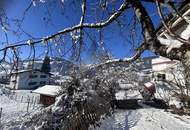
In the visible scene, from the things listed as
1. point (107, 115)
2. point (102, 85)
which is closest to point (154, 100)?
point (102, 85)

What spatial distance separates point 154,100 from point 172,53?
19.1m

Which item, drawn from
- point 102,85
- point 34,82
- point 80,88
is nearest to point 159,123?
point 80,88

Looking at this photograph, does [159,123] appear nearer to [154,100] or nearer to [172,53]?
[172,53]

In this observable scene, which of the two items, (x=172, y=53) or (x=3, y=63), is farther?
(x=3, y=63)

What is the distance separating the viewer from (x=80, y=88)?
1072 centimetres

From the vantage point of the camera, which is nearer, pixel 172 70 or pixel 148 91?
pixel 172 70

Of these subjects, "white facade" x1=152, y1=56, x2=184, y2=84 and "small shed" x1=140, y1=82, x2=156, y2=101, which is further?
"small shed" x1=140, y1=82, x2=156, y2=101

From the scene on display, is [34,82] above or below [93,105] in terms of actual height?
above

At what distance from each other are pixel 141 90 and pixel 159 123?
1345 cm

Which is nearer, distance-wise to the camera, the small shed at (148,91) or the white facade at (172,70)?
the white facade at (172,70)

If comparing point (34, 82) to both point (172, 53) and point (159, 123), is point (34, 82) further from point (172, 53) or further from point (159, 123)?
point (172, 53)

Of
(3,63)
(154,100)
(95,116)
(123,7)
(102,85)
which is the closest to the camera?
(123,7)

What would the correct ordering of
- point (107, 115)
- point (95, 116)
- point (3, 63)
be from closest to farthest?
point (3, 63), point (95, 116), point (107, 115)

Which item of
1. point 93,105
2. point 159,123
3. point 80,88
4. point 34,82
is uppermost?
point 34,82
